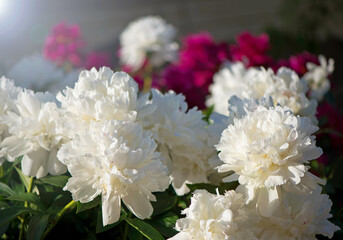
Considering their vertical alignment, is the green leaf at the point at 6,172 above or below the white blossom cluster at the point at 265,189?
→ below

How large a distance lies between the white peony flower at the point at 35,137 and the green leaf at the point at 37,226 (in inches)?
1.9

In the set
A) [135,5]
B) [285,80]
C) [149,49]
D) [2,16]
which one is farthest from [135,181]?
[135,5]

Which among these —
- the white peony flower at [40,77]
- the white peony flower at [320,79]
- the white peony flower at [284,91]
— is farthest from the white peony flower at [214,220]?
the white peony flower at [320,79]

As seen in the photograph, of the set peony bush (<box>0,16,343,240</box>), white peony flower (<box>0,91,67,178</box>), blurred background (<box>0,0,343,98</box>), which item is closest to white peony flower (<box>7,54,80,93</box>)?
peony bush (<box>0,16,343,240</box>)

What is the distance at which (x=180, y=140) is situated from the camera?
2.06ft

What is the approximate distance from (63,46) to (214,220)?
1342mm

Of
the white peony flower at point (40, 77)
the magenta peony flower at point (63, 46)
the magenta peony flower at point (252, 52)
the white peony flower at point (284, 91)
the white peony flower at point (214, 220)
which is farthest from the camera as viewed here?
the magenta peony flower at point (63, 46)

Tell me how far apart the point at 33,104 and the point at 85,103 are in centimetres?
9

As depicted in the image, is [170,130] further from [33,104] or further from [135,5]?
[135,5]

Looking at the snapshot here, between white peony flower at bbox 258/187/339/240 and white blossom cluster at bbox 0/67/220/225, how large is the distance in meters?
0.12

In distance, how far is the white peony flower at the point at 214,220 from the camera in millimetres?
506

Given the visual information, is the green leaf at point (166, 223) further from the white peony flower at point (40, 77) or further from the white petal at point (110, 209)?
the white peony flower at point (40, 77)

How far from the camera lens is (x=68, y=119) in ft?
1.86

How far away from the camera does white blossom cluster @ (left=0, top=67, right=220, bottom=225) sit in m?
0.52
